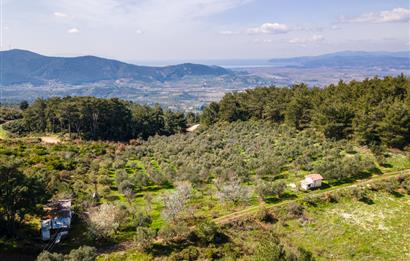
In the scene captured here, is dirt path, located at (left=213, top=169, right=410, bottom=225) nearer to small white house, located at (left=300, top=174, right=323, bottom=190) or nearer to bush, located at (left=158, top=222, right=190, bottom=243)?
small white house, located at (left=300, top=174, right=323, bottom=190)

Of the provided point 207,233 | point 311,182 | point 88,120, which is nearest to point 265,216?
Answer: point 207,233

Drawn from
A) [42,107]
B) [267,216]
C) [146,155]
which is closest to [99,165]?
[146,155]

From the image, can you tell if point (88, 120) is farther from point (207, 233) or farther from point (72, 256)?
point (72, 256)

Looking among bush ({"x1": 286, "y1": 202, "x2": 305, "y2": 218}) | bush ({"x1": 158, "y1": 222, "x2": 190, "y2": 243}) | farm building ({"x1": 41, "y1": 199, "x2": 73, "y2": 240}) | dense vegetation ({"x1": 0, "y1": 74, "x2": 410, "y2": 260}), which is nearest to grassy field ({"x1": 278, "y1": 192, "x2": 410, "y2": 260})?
dense vegetation ({"x1": 0, "y1": 74, "x2": 410, "y2": 260})

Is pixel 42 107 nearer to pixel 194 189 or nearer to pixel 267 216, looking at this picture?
pixel 194 189

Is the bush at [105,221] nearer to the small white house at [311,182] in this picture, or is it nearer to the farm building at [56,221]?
the farm building at [56,221]

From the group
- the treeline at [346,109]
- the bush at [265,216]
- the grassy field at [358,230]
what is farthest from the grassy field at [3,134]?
the grassy field at [358,230]

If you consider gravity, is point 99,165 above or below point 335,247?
above
